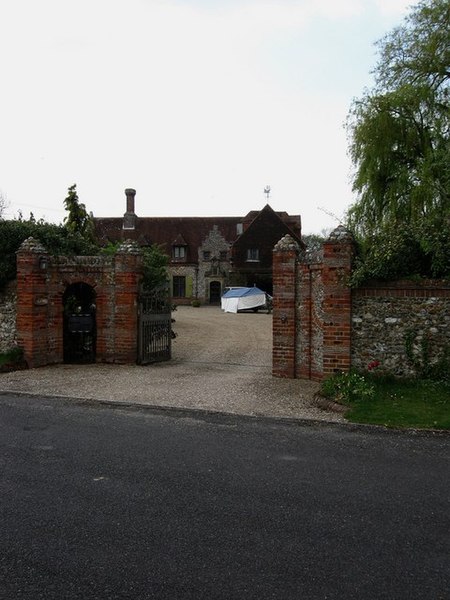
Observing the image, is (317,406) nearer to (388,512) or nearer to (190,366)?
(388,512)

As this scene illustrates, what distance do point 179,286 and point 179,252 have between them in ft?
11.5

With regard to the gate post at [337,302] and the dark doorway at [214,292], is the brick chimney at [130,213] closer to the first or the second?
the dark doorway at [214,292]

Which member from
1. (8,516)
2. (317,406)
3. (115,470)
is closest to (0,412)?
(115,470)

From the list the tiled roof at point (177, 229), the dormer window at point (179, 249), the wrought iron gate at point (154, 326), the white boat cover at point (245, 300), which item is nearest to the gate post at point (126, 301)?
the wrought iron gate at point (154, 326)

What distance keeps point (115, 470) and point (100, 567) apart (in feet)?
6.66

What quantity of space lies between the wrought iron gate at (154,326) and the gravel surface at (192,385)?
325 millimetres

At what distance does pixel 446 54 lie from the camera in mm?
19906

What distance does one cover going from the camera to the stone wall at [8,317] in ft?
43.5

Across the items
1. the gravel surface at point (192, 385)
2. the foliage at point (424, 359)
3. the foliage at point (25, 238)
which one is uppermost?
the foliage at point (25, 238)

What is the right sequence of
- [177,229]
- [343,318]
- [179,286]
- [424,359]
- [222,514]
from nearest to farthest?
[222,514] → [424,359] → [343,318] → [179,286] → [177,229]

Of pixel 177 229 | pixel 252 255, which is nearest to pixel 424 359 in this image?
pixel 252 255

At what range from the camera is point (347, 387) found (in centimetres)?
938

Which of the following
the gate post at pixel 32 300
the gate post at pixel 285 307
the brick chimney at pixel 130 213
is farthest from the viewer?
the brick chimney at pixel 130 213

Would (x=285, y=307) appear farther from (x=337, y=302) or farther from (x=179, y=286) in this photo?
(x=179, y=286)
